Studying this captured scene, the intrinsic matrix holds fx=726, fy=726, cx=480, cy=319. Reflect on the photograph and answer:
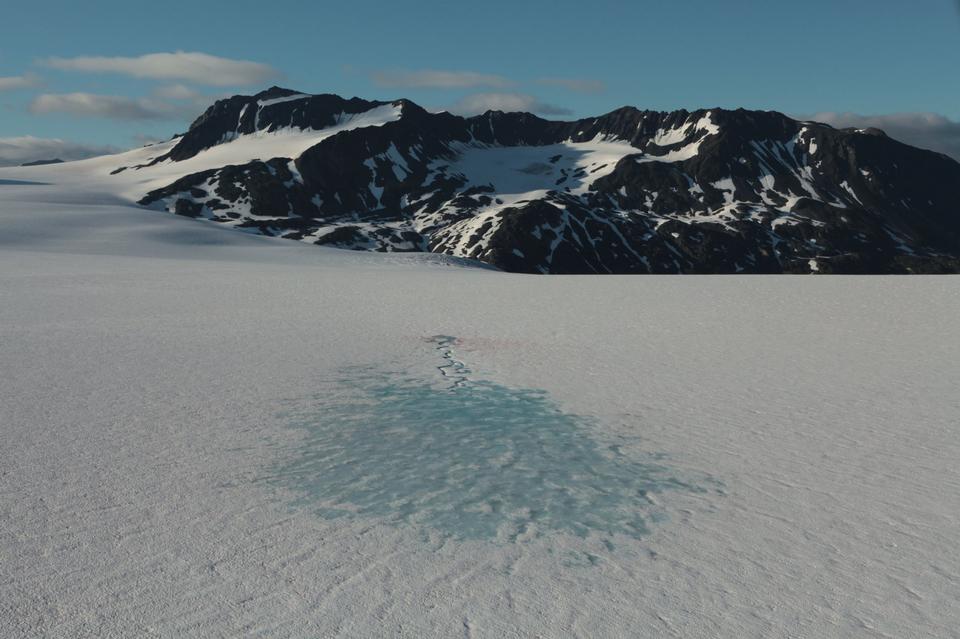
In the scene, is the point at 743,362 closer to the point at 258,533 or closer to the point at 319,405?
the point at 319,405

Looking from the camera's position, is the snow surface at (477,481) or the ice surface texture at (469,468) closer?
the snow surface at (477,481)

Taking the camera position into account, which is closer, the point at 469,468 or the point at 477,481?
the point at 477,481

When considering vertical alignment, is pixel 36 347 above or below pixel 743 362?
below

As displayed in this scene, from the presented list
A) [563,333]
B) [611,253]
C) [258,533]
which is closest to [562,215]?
[611,253]

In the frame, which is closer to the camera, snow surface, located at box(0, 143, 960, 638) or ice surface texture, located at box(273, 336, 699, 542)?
snow surface, located at box(0, 143, 960, 638)

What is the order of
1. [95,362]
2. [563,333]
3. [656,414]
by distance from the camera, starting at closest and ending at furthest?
[656,414] → [95,362] → [563,333]
